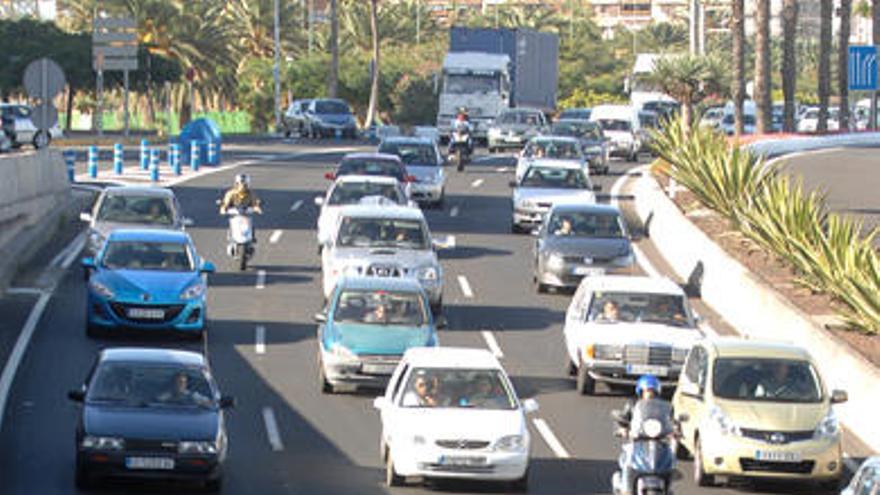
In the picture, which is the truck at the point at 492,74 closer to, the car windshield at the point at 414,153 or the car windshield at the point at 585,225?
the car windshield at the point at 414,153

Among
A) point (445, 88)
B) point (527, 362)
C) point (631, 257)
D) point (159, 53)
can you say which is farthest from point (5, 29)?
point (527, 362)

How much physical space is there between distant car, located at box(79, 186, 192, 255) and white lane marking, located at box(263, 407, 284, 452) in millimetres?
11727

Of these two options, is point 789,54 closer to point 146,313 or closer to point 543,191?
point 543,191

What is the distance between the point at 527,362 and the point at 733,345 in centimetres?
704

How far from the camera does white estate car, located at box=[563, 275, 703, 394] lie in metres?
26.0

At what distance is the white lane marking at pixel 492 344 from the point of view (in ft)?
96.9

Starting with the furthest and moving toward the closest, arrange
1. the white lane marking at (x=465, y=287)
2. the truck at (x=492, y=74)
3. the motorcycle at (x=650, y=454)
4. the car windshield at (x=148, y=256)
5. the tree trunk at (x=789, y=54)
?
the truck at (x=492, y=74)
the tree trunk at (x=789, y=54)
the white lane marking at (x=465, y=287)
the car windshield at (x=148, y=256)
the motorcycle at (x=650, y=454)

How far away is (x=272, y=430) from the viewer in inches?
923

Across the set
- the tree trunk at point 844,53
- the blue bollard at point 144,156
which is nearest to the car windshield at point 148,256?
the blue bollard at point 144,156

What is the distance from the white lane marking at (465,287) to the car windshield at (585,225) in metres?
1.76

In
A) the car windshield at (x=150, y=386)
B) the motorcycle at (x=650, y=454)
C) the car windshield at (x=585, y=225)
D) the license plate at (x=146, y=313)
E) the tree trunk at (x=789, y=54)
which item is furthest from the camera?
the tree trunk at (x=789, y=54)

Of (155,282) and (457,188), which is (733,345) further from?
(457,188)

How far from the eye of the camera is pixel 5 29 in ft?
320

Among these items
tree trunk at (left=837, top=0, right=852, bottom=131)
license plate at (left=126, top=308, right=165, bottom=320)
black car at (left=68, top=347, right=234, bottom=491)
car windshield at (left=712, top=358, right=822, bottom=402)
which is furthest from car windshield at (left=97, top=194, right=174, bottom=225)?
tree trunk at (left=837, top=0, right=852, bottom=131)
